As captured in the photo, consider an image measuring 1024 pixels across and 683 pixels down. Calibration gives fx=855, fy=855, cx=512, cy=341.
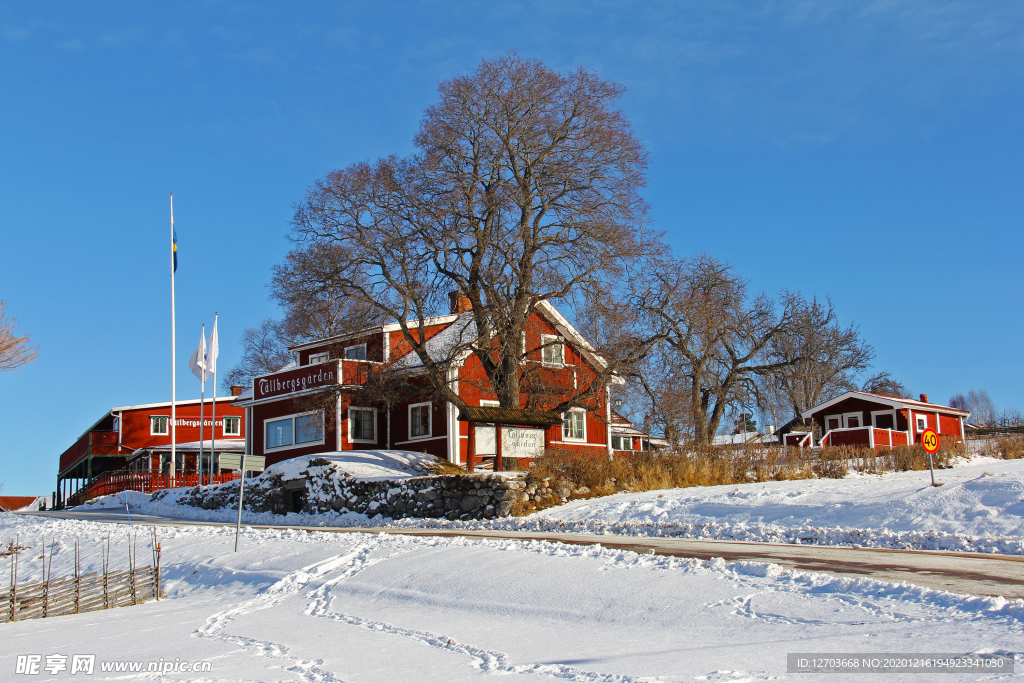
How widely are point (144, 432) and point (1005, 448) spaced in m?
45.2

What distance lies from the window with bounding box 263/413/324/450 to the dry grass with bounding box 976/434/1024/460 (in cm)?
2552

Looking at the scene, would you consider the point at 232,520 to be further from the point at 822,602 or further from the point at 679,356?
the point at 679,356

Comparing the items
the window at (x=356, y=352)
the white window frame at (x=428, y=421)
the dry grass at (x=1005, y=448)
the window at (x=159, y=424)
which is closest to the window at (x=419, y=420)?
the white window frame at (x=428, y=421)

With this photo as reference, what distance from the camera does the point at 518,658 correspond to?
8594 millimetres

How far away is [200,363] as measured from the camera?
133 ft

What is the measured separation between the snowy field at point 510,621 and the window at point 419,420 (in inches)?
703

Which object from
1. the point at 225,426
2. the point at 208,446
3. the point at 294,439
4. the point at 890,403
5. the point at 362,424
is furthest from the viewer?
the point at 225,426

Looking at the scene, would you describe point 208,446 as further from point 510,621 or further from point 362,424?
point 510,621

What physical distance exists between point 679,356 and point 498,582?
1227 inches

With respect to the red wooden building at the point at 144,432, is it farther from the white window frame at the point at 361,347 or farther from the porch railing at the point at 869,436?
the porch railing at the point at 869,436

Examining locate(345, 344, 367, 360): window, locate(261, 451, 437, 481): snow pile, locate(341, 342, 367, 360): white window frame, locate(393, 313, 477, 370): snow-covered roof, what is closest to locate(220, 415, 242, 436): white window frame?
locate(345, 344, 367, 360): window

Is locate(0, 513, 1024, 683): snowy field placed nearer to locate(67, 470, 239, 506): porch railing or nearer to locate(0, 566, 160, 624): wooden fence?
locate(0, 566, 160, 624): wooden fence

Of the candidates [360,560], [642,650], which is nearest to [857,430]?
[360,560]

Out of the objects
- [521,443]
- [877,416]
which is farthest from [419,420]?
[877,416]
